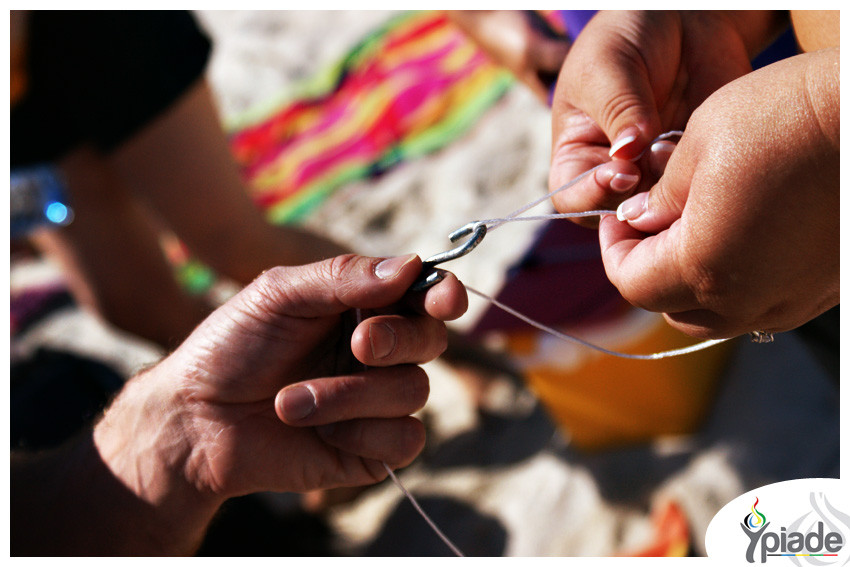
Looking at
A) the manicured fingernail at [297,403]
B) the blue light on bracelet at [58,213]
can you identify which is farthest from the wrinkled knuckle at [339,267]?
the blue light on bracelet at [58,213]

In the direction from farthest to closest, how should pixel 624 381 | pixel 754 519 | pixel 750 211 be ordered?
pixel 624 381 → pixel 754 519 → pixel 750 211

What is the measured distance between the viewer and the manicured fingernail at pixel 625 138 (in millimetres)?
983

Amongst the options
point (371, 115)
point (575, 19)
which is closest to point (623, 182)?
point (575, 19)

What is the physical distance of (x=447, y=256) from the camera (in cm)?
95

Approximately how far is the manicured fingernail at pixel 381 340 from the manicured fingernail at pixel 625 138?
42cm

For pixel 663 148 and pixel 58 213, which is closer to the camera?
pixel 663 148

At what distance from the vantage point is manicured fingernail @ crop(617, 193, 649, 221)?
3.02ft

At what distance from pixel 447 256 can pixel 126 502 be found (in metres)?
0.67

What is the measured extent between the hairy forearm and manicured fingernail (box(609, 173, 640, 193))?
77 centimetres

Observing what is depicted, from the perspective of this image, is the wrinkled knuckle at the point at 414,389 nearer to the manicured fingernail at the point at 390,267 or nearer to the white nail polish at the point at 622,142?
the manicured fingernail at the point at 390,267

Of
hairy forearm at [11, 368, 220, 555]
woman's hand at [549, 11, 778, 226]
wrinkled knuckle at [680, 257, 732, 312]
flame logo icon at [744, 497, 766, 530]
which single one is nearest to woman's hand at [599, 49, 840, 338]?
wrinkled knuckle at [680, 257, 732, 312]

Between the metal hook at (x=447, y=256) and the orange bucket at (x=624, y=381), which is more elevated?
the metal hook at (x=447, y=256)

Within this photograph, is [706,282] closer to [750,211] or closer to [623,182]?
[750,211]

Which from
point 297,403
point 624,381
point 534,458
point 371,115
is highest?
point 297,403
